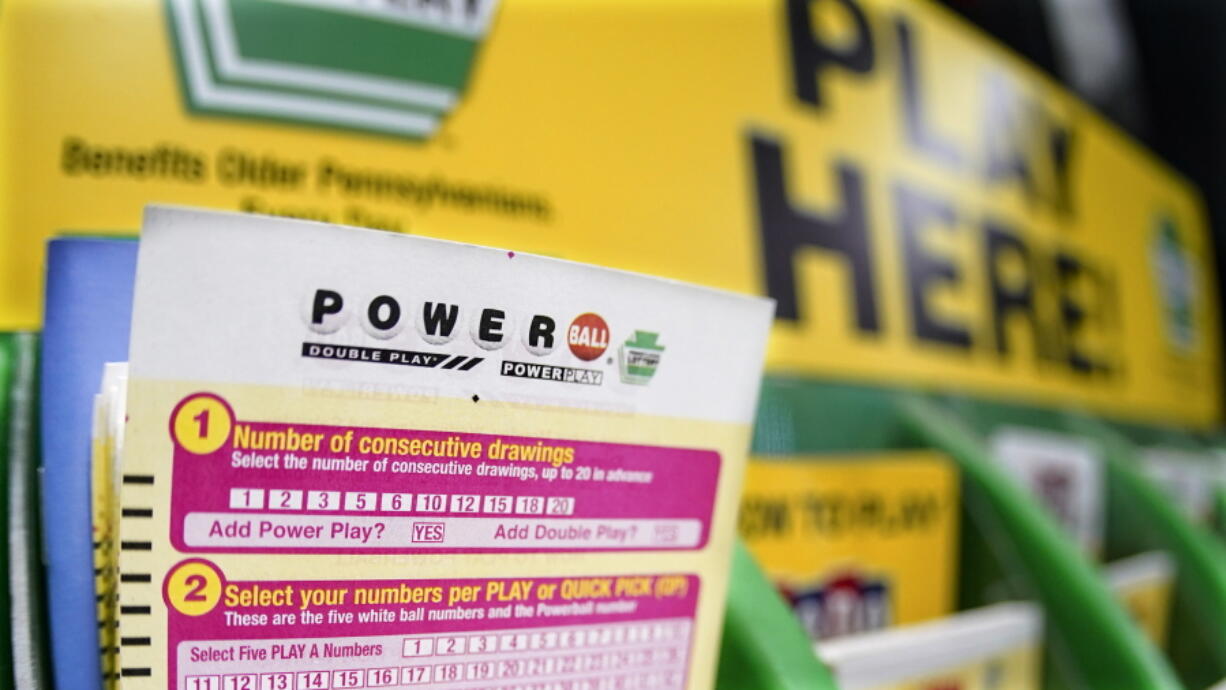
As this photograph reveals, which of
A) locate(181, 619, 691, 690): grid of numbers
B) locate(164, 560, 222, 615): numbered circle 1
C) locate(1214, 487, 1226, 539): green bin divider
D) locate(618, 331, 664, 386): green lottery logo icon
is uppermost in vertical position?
locate(618, 331, 664, 386): green lottery logo icon

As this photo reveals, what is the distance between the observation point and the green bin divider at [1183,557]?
126 centimetres

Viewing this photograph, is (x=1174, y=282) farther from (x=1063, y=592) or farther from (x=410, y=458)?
(x=410, y=458)

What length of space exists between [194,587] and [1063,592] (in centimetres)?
88

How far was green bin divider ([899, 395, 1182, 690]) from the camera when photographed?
0.95 meters

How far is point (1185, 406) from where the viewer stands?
2.25 m

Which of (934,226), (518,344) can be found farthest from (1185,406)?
(518,344)

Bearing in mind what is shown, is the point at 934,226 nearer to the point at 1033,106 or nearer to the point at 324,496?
the point at 1033,106

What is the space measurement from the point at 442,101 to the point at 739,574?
21.8 inches

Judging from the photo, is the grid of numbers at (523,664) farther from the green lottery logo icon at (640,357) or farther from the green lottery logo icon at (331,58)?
the green lottery logo icon at (331,58)

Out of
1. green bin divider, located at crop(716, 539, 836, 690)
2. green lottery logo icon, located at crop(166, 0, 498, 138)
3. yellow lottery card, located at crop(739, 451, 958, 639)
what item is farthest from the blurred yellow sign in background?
green bin divider, located at crop(716, 539, 836, 690)

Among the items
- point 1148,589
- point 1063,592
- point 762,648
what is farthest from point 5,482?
point 1148,589

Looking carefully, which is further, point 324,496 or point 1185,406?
point 1185,406

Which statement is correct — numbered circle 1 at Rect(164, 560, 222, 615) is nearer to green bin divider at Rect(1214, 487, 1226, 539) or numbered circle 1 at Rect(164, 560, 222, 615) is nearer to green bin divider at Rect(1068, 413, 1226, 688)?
green bin divider at Rect(1068, 413, 1226, 688)

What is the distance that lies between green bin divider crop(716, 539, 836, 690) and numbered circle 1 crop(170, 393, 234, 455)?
0.35 metres
